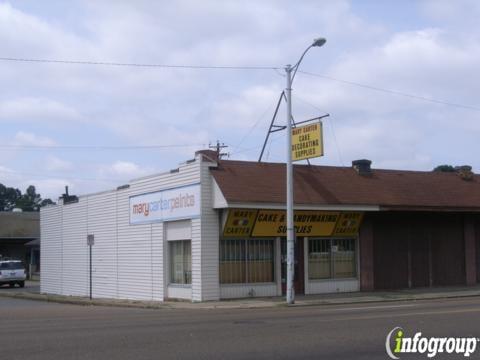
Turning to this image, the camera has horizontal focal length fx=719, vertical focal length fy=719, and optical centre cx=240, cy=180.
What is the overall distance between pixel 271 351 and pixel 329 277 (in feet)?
60.2

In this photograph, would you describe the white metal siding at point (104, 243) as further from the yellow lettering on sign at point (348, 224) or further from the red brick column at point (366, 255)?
the red brick column at point (366, 255)

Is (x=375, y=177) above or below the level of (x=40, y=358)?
above

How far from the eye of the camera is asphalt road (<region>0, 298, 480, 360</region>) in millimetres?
11781

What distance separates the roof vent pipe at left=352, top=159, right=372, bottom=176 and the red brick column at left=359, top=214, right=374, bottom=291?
2.78 metres

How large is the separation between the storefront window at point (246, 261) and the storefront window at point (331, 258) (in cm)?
193

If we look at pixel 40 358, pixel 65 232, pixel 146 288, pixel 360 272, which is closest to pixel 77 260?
pixel 65 232

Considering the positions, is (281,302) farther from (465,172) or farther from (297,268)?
(465,172)

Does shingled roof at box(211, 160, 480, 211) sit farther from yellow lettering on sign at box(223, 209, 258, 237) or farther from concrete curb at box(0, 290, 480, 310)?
concrete curb at box(0, 290, 480, 310)

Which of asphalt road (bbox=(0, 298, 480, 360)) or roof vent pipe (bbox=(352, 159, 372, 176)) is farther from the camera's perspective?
roof vent pipe (bbox=(352, 159, 372, 176))

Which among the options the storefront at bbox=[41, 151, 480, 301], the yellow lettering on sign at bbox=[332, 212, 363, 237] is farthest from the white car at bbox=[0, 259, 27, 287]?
the yellow lettering on sign at bbox=[332, 212, 363, 237]

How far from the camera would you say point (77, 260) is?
1512 inches

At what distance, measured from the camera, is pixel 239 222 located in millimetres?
27250

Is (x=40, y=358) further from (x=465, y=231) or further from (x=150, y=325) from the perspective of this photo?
(x=465, y=231)

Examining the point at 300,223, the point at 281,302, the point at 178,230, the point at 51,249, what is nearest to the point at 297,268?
the point at 300,223
